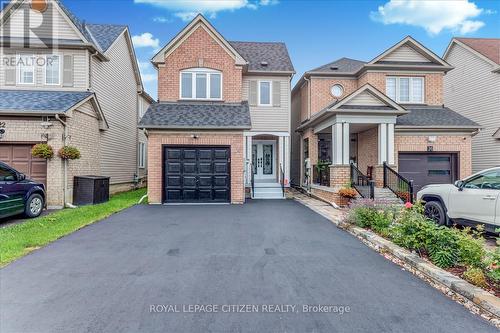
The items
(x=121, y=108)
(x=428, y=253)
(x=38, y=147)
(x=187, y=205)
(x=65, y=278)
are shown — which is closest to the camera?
(x=65, y=278)

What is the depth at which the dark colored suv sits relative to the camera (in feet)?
26.0

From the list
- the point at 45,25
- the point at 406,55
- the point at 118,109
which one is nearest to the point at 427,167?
the point at 406,55

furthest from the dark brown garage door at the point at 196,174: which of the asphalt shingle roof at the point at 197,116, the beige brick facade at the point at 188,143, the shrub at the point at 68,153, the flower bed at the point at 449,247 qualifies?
the flower bed at the point at 449,247

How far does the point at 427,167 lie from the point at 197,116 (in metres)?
11.5

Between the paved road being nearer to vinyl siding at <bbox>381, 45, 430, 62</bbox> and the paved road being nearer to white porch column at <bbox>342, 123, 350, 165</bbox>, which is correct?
white porch column at <bbox>342, 123, 350, 165</bbox>

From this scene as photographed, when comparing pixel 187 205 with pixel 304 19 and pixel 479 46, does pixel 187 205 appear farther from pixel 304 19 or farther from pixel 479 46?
pixel 479 46

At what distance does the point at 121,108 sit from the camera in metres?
16.6

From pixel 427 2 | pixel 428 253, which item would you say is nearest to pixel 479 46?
pixel 427 2

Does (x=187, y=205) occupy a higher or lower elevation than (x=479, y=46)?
lower

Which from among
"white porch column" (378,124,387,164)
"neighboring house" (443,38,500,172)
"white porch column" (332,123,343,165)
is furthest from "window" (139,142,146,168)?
"neighboring house" (443,38,500,172)

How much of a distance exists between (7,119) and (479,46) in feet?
81.9

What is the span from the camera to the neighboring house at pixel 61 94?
10.8 metres

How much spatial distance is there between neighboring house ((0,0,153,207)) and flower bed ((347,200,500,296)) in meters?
11.8

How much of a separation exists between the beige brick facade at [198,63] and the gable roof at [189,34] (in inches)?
5.4
